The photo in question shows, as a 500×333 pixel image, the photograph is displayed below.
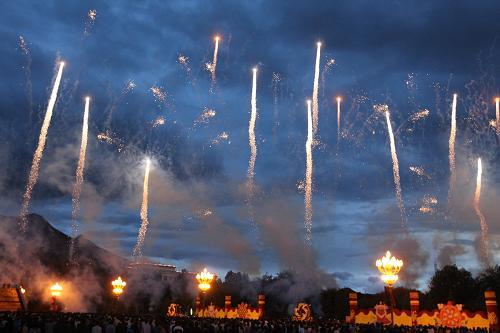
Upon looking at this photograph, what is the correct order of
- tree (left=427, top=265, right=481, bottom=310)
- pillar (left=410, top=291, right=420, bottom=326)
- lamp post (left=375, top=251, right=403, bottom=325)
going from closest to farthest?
lamp post (left=375, top=251, right=403, bottom=325)
pillar (left=410, top=291, right=420, bottom=326)
tree (left=427, top=265, right=481, bottom=310)

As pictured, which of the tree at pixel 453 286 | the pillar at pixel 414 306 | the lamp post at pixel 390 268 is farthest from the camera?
the tree at pixel 453 286

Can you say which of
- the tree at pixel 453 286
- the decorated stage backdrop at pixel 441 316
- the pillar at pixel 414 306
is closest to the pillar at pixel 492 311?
the decorated stage backdrop at pixel 441 316

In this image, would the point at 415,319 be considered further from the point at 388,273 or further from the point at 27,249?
the point at 27,249

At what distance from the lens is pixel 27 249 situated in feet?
332

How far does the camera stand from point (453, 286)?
6112 cm

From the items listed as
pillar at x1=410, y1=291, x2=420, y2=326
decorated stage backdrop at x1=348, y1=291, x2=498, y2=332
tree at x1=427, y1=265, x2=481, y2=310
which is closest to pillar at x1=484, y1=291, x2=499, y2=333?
decorated stage backdrop at x1=348, y1=291, x2=498, y2=332

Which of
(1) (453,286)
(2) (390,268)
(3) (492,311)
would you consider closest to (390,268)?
(2) (390,268)

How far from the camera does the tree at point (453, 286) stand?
60.5 meters

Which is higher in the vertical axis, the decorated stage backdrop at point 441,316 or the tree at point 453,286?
the tree at point 453,286

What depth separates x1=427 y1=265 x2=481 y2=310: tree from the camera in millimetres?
60531

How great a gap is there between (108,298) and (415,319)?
53.0m

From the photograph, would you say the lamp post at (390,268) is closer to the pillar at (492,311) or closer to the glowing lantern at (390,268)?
the glowing lantern at (390,268)

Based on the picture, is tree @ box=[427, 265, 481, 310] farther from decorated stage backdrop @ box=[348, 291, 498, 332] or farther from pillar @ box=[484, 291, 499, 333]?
pillar @ box=[484, 291, 499, 333]

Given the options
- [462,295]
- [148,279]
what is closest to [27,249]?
[148,279]
